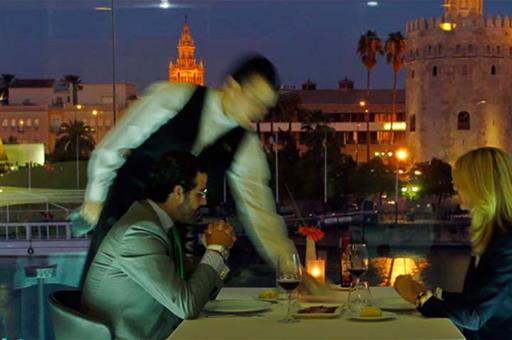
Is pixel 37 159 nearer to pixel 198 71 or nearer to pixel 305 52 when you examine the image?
pixel 198 71

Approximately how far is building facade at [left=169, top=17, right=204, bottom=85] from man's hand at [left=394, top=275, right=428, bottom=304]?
134 inches

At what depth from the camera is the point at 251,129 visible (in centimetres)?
321

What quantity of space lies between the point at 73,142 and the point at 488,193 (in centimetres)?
466

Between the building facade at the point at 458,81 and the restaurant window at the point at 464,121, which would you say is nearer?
the building facade at the point at 458,81

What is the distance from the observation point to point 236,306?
2332mm

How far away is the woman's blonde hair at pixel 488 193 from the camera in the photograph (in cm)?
210

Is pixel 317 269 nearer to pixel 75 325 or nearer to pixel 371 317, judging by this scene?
pixel 371 317

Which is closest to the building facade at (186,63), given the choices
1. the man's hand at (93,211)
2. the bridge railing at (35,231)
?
the bridge railing at (35,231)

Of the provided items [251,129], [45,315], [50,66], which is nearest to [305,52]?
[50,66]

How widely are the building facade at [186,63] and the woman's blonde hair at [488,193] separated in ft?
11.5

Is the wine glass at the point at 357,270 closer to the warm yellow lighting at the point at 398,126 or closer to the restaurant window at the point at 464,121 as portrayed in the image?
the warm yellow lighting at the point at 398,126

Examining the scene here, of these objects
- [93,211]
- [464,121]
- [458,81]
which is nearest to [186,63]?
[93,211]

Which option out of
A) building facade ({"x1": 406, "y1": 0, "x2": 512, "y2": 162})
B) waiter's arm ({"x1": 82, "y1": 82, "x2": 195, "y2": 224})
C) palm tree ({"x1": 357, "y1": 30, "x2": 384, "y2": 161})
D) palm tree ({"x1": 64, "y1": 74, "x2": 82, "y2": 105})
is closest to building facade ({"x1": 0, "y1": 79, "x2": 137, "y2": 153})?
palm tree ({"x1": 64, "y1": 74, "x2": 82, "y2": 105})

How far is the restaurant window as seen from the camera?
997 cm
